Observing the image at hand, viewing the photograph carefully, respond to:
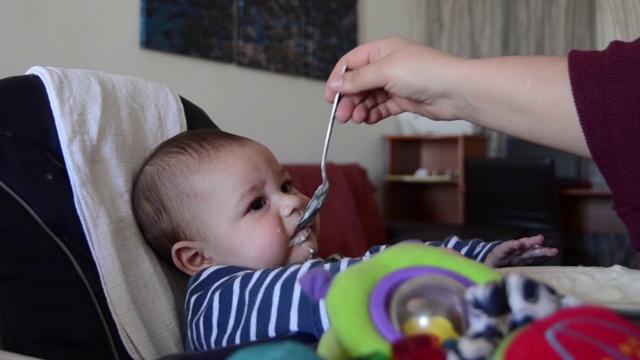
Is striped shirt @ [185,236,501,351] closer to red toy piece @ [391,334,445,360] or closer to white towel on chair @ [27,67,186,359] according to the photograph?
white towel on chair @ [27,67,186,359]

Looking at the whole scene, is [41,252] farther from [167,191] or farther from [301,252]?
[301,252]

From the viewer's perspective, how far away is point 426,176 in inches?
144

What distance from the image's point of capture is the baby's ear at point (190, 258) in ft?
3.35

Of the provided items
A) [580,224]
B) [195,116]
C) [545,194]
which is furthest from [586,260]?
[195,116]

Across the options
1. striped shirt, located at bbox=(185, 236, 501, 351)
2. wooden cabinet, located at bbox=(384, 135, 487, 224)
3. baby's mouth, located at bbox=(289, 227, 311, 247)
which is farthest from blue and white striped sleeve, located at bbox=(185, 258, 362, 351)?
wooden cabinet, located at bbox=(384, 135, 487, 224)

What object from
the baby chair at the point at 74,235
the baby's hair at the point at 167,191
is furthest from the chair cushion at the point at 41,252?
the baby's hair at the point at 167,191

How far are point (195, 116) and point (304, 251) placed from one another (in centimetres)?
40

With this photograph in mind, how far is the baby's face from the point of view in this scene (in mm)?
981

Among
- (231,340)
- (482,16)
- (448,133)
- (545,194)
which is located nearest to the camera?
(231,340)

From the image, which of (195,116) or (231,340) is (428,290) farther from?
(195,116)

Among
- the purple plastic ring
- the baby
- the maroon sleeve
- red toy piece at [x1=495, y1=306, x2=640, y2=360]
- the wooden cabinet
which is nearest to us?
red toy piece at [x1=495, y1=306, x2=640, y2=360]

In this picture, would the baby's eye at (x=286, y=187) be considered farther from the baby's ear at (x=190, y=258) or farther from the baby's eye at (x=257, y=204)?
the baby's ear at (x=190, y=258)

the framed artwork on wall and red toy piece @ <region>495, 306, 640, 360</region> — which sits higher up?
the framed artwork on wall

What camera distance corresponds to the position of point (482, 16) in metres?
4.02
